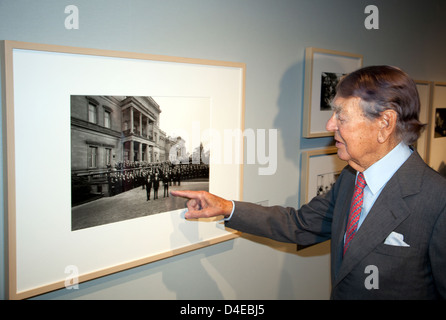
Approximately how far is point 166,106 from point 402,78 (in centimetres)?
76

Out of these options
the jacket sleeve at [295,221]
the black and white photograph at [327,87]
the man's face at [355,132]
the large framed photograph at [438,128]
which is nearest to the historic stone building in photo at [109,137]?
the jacket sleeve at [295,221]

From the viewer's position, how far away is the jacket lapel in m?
1.08

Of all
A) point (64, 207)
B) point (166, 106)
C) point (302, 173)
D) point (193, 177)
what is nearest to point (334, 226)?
point (302, 173)

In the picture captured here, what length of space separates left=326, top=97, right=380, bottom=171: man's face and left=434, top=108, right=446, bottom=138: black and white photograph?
171 cm

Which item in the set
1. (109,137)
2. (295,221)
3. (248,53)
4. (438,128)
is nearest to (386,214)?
(295,221)

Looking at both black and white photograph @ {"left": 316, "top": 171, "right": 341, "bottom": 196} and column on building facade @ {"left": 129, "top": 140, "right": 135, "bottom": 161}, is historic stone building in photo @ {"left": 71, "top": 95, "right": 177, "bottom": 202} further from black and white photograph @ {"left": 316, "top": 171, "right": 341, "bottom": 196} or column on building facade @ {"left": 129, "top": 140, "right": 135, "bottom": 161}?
black and white photograph @ {"left": 316, "top": 171, "right": 341, "bottom": 196}

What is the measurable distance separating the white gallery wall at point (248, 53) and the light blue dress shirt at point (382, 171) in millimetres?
466

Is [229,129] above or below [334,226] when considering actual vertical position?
above

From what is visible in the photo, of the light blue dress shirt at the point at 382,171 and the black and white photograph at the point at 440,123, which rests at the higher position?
the black and white photograph at the point at 440,123

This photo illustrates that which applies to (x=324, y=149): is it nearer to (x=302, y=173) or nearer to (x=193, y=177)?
(x=302, y=173)

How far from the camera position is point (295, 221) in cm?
142

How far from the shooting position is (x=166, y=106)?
1153mm

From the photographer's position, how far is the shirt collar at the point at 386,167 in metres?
1.15

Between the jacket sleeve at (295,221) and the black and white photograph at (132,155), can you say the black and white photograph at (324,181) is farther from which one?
the black and white photograph at (132,155)
